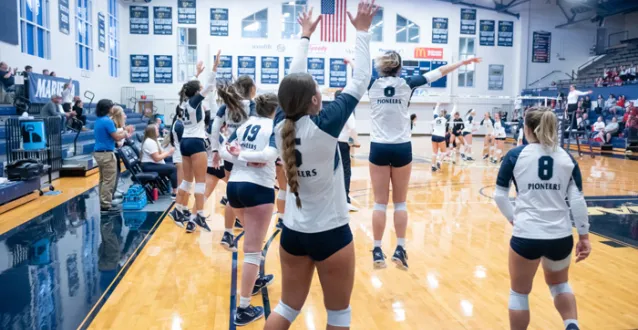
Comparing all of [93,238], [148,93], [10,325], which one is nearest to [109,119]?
[93,238]

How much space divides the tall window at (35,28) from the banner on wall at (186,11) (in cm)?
1115

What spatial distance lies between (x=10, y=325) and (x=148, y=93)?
2593 cm

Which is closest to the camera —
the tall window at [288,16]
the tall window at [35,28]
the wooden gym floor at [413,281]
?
the wooden gym floor at [413,281]

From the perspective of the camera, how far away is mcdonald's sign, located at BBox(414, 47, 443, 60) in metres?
29.7

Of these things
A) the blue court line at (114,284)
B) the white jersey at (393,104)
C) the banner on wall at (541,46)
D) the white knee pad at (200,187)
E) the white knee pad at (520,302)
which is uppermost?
the banner on wall at (541,46)

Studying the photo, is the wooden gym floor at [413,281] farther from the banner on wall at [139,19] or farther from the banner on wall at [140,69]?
the banner on wall at [139,19]

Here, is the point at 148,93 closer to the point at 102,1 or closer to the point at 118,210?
the point at 102,1

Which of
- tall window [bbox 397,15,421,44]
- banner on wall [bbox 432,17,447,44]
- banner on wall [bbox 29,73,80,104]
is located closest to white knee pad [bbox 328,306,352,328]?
banner on wall [bbox 29,73,80,104]

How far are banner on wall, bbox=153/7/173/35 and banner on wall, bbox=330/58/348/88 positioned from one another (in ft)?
30.4

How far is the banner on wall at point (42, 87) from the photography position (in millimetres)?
13953

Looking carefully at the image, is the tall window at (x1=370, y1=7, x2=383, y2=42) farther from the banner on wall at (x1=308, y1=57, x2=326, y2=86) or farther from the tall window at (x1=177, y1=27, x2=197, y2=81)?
the tall window at (x1=177, y1=27, x2=197, y2=81)

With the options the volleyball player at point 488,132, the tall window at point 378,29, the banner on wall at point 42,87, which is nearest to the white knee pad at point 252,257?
the banner on wall at point 42,87

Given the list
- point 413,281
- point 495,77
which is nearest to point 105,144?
point 413,281

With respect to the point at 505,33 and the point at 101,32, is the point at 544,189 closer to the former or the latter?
the point at 101,32
